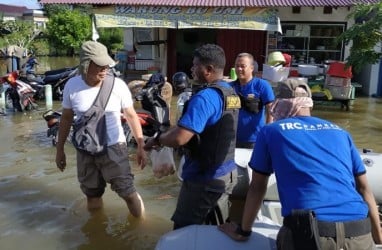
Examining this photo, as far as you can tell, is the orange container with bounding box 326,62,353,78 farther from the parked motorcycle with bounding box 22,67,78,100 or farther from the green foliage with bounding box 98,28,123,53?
the green foliage with bounding box 98,28,123,53

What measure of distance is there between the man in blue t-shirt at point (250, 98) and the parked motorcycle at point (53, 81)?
310 inches

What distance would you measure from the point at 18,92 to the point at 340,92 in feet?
23.7

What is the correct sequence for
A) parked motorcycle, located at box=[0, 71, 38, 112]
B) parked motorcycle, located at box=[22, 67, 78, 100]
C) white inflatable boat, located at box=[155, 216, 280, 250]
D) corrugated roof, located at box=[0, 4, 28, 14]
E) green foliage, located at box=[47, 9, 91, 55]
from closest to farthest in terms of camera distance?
white inflatable boat, located at box=[155, 216, 280, 250]
parked motorcycle, located at box=[0, 71, 38, 112]
parked motorcycle, located at box=[22, 67, 78, 100]
green foliage, located at box=[47, 9, 91, 55]
corrugated roof, located at box=[0, 4, 28, 14]

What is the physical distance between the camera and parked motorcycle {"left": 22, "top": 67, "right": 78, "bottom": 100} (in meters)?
11.9

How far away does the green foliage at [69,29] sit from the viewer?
3372 cm

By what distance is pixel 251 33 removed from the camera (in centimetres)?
1478

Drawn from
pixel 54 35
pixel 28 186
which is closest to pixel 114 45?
pixel 54 35

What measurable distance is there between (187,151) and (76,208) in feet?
8.18

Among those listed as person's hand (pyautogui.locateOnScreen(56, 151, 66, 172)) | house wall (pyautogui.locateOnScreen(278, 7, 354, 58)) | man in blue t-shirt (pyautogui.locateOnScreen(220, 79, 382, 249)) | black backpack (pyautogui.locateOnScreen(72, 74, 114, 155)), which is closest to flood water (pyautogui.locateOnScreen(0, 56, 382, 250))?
person's hand (pyautogui.locateOnScreen(56, 151, 66, 172))

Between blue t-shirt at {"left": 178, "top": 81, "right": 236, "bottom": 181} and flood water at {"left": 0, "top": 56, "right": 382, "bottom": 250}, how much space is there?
1.48 meters

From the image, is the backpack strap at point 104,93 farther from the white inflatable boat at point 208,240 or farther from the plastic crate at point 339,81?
the plastic crate at point 339,81

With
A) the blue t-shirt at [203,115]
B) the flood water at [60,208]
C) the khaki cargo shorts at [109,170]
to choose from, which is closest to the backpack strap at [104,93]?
the khaki cargo shorts at [109,170]

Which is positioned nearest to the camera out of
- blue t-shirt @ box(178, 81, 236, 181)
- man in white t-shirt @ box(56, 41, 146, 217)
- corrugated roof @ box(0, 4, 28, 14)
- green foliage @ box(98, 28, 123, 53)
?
blue t-shirt @ box(178, 81, 236, 181)

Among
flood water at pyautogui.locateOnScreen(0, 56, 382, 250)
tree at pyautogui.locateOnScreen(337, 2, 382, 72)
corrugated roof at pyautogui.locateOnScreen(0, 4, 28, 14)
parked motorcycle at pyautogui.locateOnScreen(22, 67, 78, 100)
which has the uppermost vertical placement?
corrugated roof at pyautogui.locateOnScreen(0, 4, 28, 14)
